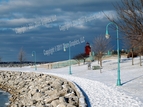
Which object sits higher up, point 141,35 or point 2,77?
point 141,35

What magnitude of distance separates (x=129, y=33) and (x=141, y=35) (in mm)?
743

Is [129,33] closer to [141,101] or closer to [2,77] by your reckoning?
[141,101]

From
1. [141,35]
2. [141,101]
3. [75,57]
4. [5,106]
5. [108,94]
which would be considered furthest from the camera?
[75,57]

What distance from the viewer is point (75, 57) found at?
65.2m

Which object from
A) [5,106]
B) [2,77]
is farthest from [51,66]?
[5,106]

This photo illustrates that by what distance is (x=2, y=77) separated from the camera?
50250mm

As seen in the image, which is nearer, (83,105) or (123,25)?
(83,105)

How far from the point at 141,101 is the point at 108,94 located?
2953 millimetres

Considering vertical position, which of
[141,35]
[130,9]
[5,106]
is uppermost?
[130,9]

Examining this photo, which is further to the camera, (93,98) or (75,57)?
(75,57)

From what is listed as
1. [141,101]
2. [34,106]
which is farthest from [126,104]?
[34,106]

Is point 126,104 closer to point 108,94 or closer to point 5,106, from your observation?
point 108,94

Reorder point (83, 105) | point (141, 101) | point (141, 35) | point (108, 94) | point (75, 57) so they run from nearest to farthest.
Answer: point (83, 105) → point (141, 101) → point (141, 35) → point (108, 94) → point (75, 57)

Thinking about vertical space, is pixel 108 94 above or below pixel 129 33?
below
